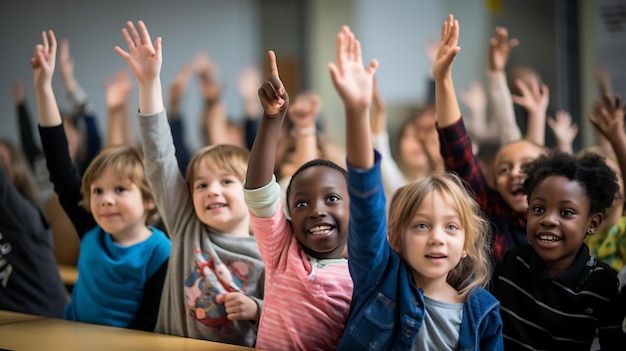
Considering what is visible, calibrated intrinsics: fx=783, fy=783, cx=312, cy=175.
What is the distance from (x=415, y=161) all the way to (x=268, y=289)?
2.75 metres

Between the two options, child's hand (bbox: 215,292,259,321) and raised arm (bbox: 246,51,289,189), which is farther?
child's hand (bbox: 215,292,259,321)

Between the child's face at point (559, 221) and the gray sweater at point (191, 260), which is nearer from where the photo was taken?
the child's face at point (559, 221)

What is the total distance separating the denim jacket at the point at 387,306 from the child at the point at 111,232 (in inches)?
37.5

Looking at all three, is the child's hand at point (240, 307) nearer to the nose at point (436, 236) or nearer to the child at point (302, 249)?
the child at point (302, 249)

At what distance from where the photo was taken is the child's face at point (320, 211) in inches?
80.5

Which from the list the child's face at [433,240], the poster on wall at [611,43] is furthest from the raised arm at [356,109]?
the poster on wall at [611,43]

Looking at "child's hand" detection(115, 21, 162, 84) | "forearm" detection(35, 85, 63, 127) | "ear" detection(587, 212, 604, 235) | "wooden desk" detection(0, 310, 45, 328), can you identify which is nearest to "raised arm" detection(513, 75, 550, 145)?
"ear" detection(587, 212, 604, 235)

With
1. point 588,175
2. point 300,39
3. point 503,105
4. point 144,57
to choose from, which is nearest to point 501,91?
point 503,105

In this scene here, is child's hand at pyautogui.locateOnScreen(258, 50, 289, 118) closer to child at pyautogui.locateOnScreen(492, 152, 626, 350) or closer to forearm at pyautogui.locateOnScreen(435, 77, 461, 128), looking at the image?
forearm at pyautogui.locateOnScreen(435, 77, 461, 128)

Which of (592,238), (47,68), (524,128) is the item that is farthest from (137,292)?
(524,128)

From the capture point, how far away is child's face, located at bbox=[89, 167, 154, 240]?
2582 mm

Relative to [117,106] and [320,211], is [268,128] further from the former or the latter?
[117,106]

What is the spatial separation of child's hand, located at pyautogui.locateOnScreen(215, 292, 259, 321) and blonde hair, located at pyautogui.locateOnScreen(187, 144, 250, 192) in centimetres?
38

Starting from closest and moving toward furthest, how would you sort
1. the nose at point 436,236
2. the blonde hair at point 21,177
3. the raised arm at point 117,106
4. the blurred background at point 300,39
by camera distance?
the nose at point 436,236 < the blonde hair at point 21,177 < the raised arm at point 117,106 < the blurred background at point 300,39
